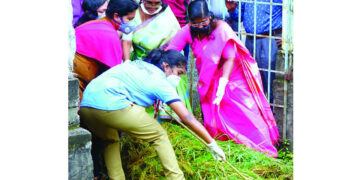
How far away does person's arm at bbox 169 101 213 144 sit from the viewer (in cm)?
430

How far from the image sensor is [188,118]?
435 cm

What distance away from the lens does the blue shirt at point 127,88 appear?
433 centimetres

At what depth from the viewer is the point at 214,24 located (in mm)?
5004

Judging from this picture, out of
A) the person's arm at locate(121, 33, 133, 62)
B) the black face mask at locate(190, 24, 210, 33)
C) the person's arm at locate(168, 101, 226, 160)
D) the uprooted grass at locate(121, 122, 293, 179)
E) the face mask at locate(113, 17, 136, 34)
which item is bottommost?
the uprooted grass at locate(121, 122, 293, 179)

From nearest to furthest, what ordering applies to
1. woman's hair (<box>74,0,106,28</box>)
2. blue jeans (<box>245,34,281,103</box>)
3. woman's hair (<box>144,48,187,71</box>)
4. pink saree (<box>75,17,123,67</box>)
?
woman's hair (<box>144,48,187,71</box>)
pink saree (<box>75,17,123,67</box>)
woman's hair (<box>74,0,106,28</box>)
blue jeans (<box>245,34,281,103</box>)

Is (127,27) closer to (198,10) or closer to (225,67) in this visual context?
(198,10)

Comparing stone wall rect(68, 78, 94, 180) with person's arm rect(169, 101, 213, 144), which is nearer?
stone wall rect(68, 78, 94, 180)

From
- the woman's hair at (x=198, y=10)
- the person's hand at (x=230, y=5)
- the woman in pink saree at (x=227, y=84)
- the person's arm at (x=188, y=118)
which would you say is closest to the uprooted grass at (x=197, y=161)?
the woman in pink saree at (x=227, y=84)

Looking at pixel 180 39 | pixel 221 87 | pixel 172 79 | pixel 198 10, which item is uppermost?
pixel 198 10

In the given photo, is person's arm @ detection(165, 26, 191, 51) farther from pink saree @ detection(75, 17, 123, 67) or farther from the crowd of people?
pink saree @ detection(75, 17, 123, 67)

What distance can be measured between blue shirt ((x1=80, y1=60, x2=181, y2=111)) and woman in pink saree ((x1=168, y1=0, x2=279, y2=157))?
2.20ft

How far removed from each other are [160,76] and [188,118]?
1.16 feet

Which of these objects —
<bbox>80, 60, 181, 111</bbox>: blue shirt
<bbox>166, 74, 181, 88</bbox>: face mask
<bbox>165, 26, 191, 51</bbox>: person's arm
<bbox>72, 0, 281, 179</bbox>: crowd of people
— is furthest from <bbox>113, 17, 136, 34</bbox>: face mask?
<bbox>166, 74, 181, 88</bbox>: face mask

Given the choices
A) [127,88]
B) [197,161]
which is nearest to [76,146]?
[127,88]
